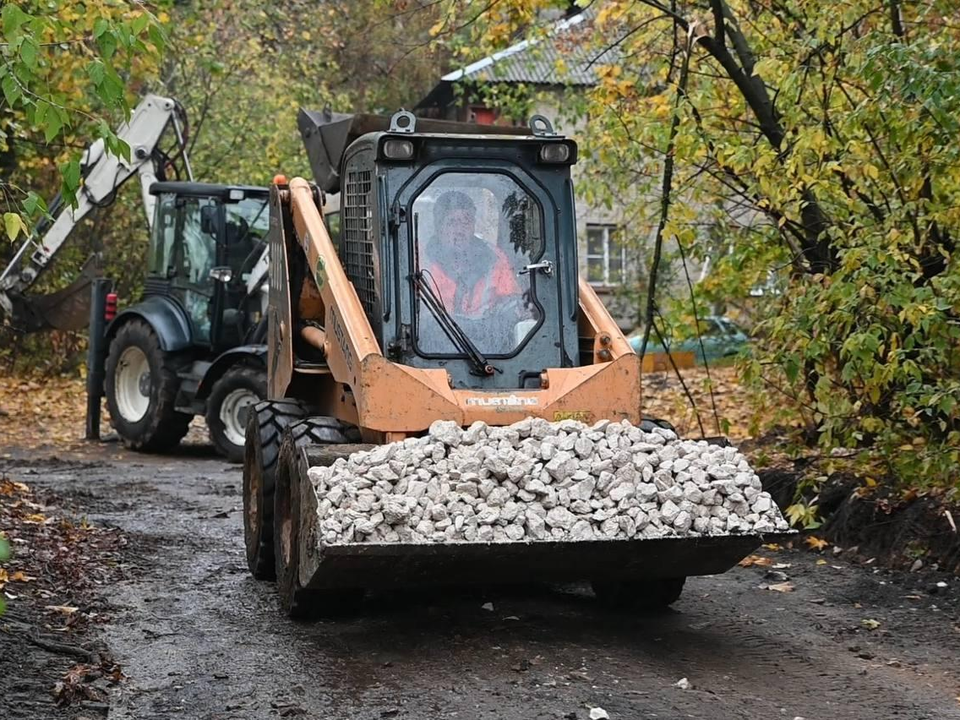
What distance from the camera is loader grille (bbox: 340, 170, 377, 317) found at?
7.96m

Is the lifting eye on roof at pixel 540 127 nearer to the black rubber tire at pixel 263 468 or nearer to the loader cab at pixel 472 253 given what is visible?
the loader cab at pixel 472 253

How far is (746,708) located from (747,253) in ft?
21.1

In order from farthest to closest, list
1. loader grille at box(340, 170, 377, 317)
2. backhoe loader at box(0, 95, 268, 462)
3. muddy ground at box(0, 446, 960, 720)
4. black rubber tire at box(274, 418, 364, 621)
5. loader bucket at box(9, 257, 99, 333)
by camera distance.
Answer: loader bucket at box(9, 257, 99, 333) < backhoe loader at box(0, 95, 268, 462) < loader grille at box(340, 170, 377, 317) < black rubber tire at box(274, 418, 364, 621) < muddy ground at box(0, 446, 960, 720)

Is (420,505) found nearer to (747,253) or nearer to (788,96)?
(788,96)

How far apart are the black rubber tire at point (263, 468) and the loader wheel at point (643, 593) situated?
195 cm

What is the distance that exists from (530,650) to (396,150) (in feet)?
9.11

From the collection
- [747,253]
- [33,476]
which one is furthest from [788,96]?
[33,476]

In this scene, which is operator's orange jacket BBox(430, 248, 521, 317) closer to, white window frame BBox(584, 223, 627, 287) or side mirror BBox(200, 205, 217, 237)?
side mirror BBox(200, 205, 217, 237)

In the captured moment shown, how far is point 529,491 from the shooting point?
258 inches

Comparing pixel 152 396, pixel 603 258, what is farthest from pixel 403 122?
pixel 603 258

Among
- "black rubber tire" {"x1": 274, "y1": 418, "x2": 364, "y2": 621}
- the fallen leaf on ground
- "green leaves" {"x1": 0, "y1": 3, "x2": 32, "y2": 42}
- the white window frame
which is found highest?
the white window frame

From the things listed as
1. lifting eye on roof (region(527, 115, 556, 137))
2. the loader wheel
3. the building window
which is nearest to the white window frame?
the building window

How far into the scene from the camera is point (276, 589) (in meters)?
8.36

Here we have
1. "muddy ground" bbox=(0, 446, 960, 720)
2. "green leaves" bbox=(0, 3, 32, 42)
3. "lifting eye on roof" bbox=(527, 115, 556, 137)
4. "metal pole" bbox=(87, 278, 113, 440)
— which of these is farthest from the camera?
"metal pole" bbox=(87, 278, 113, 440)
